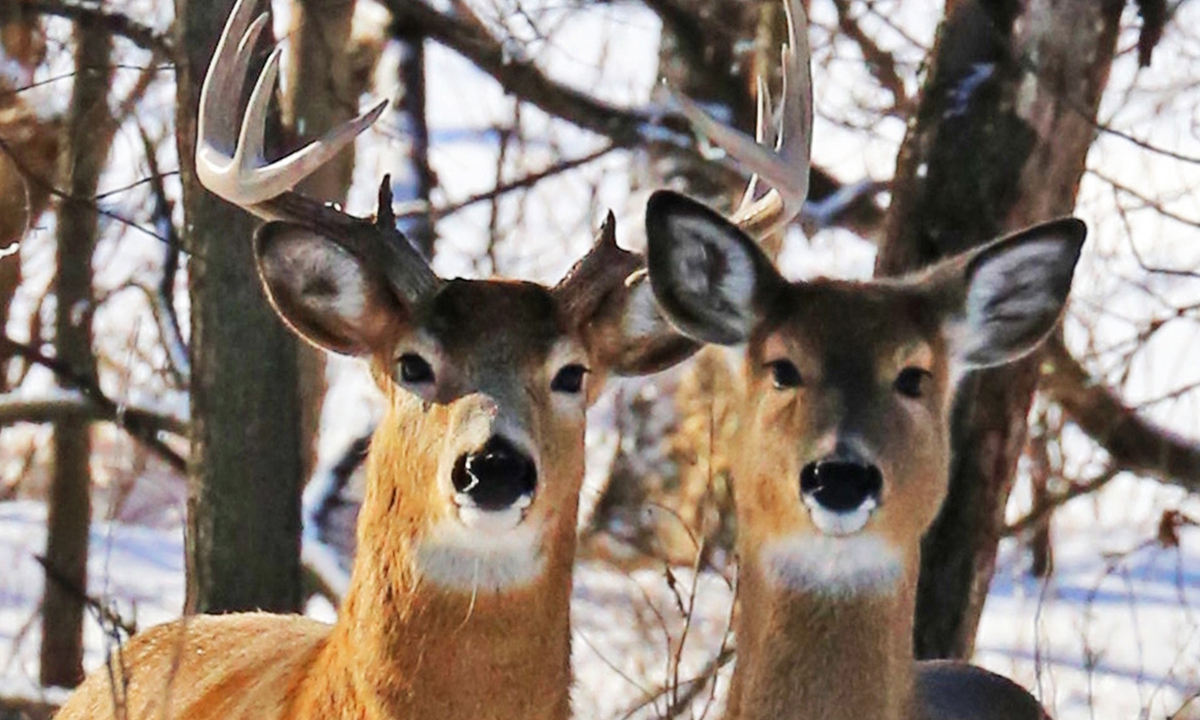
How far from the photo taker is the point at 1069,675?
10297mm

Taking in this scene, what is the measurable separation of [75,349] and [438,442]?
16.2 ft

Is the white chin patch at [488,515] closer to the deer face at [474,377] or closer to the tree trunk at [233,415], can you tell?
the deer face at [474,377]

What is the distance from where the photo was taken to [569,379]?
590 cm

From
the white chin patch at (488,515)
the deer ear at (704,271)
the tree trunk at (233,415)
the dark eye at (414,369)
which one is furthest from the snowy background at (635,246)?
the white chin patch at (488,515)

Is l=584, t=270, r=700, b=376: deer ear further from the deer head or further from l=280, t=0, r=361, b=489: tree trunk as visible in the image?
l=280, t=0, r=361, b=489: tree trunk

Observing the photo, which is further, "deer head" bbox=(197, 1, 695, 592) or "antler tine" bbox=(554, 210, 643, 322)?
"antler tine" bbox=(554, 210, 643, 322)

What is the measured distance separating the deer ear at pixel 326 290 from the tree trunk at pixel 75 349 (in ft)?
10.6

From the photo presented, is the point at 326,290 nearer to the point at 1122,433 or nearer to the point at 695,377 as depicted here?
the point at 1122,433

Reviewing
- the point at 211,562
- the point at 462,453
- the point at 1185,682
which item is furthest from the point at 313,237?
the point at 1185,682

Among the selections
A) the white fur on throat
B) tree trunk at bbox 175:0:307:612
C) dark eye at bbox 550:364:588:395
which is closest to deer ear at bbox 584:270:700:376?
dark eye at bbox 550:364:588:395

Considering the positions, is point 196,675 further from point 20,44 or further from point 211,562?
point 20,44

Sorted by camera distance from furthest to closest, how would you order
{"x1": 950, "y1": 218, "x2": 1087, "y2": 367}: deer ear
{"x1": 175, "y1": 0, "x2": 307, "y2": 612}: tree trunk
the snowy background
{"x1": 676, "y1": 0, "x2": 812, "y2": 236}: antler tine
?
the snowy background, {"x1": 175, "y1": 0, "x2": 307, "y2": 612}: tree trunk, {"x1": 950, "y1": 218, "x2": 1087, "y2": 367}: deer ear, {"x1": 676, "y1": 0, "x2": 812, "y2": 236}: antler tine

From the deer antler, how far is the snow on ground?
8.79 feet

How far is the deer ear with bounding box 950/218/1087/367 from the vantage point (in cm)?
634
